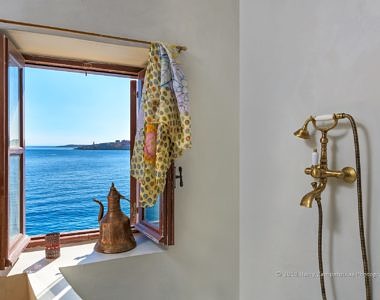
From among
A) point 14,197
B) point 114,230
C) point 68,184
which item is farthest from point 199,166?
point 68,184

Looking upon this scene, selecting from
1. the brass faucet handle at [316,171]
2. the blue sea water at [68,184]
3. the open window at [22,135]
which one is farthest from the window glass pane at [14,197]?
the brass faucet handle at [316,171]

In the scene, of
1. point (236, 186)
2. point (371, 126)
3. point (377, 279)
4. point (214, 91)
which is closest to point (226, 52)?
point (214, 91)

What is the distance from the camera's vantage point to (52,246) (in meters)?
1.44

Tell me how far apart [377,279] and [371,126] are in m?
0.55

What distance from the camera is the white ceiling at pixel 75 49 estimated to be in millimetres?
1315

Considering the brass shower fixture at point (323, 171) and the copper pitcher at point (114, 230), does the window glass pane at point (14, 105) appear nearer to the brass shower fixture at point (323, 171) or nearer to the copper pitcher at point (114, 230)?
the copper pitcher at point (114, 230)

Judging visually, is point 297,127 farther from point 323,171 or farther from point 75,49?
point 75,49

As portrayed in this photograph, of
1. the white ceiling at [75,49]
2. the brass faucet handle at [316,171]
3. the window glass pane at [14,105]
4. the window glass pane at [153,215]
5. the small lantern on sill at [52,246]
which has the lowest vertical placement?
the small lantern on sill at [52,246]

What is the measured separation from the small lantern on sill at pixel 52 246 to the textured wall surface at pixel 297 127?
105 cm

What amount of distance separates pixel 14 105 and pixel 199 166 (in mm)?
1017

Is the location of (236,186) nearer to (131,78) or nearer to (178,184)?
(178,184)

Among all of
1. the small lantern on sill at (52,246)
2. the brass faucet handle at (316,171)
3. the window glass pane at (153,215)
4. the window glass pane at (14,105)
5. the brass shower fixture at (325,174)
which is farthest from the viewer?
the window glass pane at (153,215)

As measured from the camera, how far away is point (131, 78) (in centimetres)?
179

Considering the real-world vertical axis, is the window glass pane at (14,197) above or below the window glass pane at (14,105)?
below
